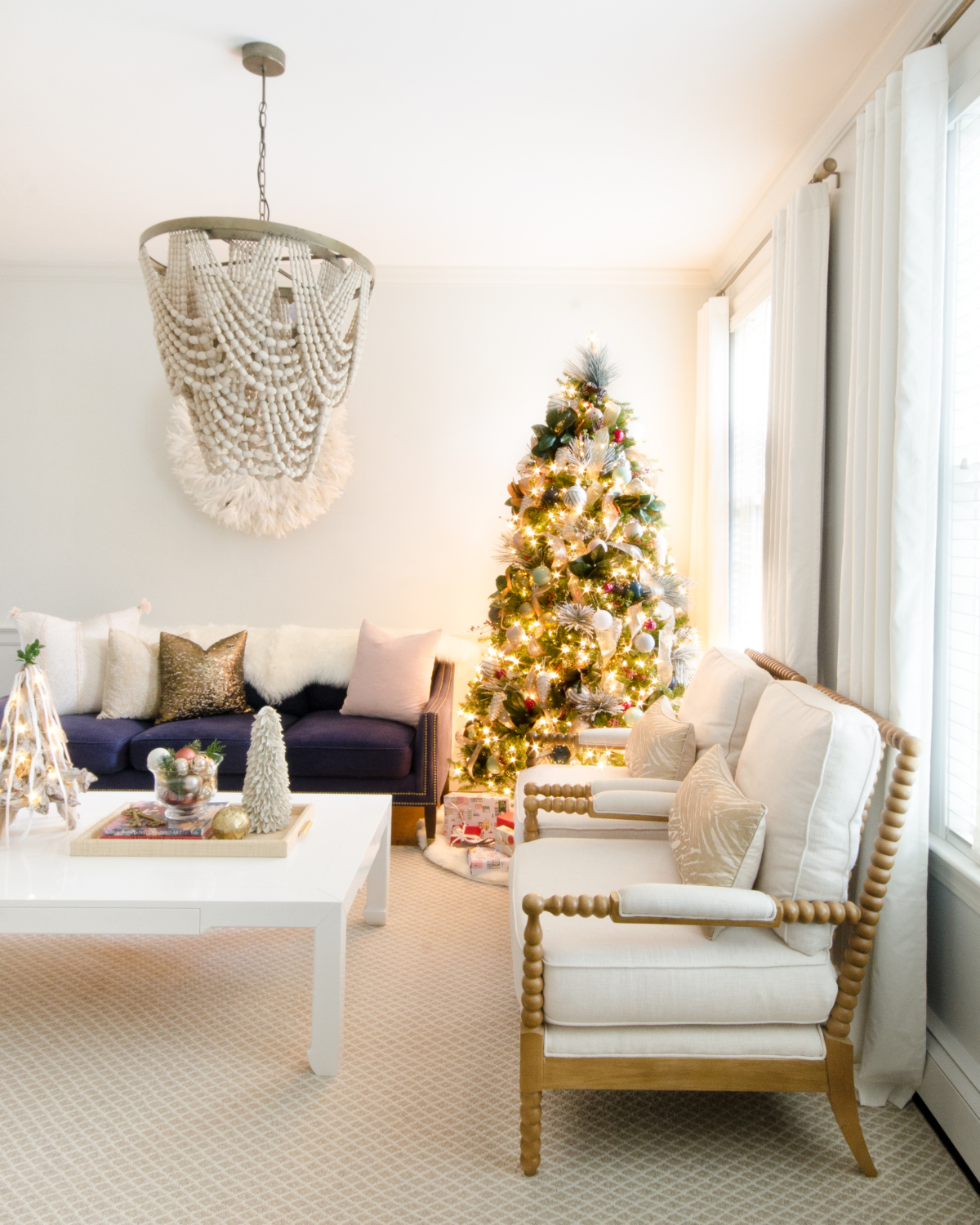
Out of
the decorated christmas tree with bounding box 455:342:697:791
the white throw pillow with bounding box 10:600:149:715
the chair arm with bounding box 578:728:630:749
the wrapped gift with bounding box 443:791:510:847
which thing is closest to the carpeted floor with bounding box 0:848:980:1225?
the chair arm with bounding box 578:728:630:749

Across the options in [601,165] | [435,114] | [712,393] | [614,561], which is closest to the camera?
[435,114]

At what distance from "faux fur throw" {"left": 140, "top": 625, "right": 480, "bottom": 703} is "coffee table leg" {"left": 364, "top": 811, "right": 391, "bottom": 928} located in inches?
57.9

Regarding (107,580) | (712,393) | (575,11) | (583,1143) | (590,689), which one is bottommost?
(583,1143)

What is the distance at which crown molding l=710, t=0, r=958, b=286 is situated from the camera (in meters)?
2.28

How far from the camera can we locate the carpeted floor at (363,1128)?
1810 mm

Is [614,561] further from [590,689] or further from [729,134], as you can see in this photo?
[729,134]

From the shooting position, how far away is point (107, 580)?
4.97 meters

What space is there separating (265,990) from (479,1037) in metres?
0.68

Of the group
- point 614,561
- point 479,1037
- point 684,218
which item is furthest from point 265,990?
point 684,218

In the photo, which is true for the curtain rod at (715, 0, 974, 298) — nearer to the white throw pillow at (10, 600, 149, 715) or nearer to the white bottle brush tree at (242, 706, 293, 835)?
the white bottle brush tree at (242, 706, 293, 835)

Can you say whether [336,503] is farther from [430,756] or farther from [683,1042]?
[683,1042]

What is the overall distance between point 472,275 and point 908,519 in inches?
130

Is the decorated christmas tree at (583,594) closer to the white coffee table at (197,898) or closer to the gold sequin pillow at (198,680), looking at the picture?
the gold sequin pillow at (198,680)

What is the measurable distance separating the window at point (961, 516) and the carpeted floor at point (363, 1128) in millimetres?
822
